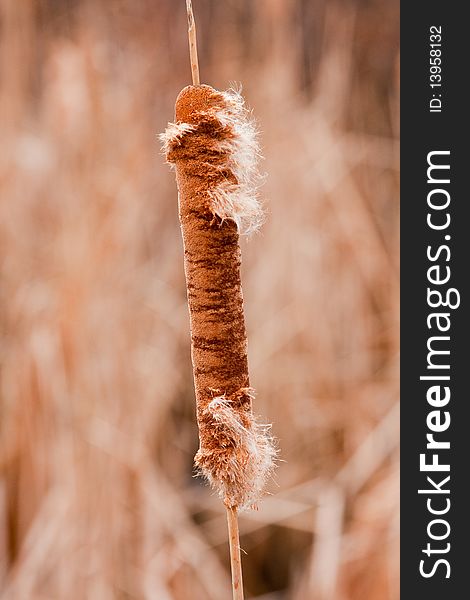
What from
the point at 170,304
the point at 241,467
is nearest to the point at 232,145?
the point at 241,467

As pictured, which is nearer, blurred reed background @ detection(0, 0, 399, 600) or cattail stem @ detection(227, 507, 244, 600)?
cattail stem @ detection(227, 507, 244, 600)

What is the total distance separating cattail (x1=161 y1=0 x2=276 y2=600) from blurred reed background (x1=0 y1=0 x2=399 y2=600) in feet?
1.85

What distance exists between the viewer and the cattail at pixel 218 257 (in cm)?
A: 33

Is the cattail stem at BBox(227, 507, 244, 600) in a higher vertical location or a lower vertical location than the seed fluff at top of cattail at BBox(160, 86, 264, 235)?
lower

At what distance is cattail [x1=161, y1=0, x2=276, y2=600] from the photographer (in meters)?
0.33

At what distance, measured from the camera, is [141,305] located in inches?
38.6

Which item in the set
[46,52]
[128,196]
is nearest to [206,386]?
[128,196]

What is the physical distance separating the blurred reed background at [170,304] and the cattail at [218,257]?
563 mm

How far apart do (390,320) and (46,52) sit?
0.61m

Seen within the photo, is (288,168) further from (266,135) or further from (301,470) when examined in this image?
(301,470)

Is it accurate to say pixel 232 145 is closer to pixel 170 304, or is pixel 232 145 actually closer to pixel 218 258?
pixel 218 258

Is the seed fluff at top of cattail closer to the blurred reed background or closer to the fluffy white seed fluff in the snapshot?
the fluffy white seed fluff

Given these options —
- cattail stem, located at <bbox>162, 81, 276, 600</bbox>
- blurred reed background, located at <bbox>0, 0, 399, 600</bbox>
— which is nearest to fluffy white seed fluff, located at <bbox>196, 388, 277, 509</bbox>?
cattail stem, located at <bbox>162, 81, 276, 600</bbox>

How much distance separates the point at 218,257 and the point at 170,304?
673mm
